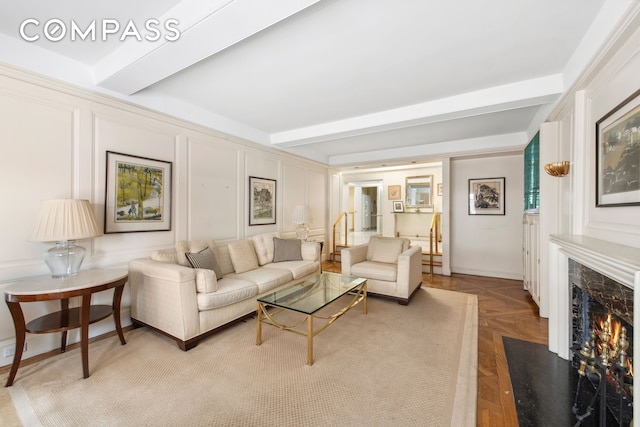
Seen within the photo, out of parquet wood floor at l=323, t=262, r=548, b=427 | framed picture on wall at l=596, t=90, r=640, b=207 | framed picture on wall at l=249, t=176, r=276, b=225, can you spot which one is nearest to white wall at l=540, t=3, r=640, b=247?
framed picture on wall at l=596, t=90, r=640, b=207

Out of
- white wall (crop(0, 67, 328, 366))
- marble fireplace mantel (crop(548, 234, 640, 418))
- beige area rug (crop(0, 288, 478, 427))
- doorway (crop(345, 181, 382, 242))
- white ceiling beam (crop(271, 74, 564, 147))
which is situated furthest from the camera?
doorway (crop(345, 181, 382, 242))

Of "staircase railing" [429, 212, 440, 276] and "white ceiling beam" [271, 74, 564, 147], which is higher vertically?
"white ceiling beam" [271, 74, 564, 147]

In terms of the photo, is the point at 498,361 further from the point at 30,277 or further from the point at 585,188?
the point at 30,277

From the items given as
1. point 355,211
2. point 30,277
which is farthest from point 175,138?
point 355,211

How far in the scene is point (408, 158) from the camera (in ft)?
16.9

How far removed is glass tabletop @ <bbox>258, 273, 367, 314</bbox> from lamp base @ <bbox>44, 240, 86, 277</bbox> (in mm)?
1567

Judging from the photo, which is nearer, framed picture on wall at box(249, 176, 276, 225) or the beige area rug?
the beige area rug

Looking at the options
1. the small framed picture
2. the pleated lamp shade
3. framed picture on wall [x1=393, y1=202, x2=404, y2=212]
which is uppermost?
the small framed picture

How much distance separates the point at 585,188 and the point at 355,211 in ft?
23.3

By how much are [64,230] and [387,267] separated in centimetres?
339

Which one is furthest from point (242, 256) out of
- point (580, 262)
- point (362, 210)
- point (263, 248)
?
point (362, 210)

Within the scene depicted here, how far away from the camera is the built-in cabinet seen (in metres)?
3.30

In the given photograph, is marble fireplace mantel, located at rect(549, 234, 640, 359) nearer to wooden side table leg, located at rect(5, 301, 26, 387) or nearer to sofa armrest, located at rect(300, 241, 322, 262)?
sofa armrest, located at rect(300, 241, 322, 262)

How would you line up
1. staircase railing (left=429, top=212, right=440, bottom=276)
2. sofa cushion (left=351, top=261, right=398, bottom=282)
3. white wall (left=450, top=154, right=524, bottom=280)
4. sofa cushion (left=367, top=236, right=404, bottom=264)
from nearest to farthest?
sofa cushion (left=351, top=261, right=398, bottom=282)
sofa cushion (left=367, top=236, right=404, bottom=264)
white wall (left=450, top=154, right=524, bottom=280)
staircase railing (left=429, top=212, right=440, bottom=276)
